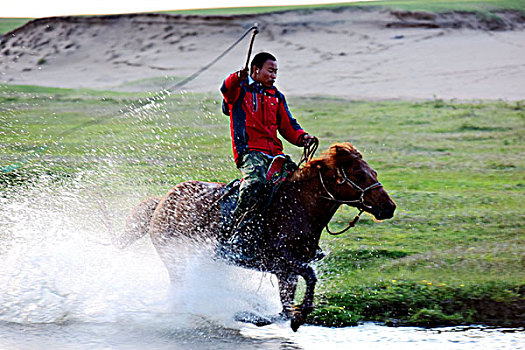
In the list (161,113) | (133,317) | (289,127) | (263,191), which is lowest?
(161,113)

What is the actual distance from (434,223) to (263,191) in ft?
17.8

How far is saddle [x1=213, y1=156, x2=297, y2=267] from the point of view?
6461mm

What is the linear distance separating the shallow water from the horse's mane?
113 cm

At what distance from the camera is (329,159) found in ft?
20.6

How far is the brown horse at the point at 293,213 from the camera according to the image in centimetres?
613

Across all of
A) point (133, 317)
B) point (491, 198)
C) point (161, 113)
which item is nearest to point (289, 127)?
point (133, 317)

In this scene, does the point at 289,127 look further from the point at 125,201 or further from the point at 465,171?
the point at 465,171

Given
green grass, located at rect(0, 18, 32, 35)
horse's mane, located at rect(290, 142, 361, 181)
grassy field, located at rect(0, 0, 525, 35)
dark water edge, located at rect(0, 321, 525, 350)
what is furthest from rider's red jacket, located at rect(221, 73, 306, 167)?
green grass, located at rect(0, 18, 32, 35)

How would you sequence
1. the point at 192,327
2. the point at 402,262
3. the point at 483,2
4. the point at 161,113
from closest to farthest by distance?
the point at 192,327 → the point at 402,262 → the point at 161,113 → the point at 483,2

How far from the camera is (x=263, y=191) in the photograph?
645 centimetres

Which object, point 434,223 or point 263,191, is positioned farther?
point 434,223

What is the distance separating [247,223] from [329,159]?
3.01ft

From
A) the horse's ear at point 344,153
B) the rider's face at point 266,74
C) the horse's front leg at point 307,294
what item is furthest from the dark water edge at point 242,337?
the rider's face at point 266,74

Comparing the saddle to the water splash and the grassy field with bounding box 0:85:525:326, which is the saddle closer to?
the water splash
